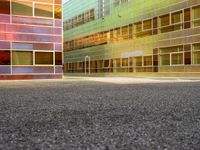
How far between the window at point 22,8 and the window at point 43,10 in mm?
634

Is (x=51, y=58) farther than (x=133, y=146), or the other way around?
(x=51, y=58)

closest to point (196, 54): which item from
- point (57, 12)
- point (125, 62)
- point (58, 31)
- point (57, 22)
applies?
point (58, 31)

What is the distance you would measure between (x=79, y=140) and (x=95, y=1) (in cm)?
5968

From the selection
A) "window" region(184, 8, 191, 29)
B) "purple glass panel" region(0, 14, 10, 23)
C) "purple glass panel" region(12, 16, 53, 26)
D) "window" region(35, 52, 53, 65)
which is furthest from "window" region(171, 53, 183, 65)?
"purple glass panel" region(0, 14, 10, 23)

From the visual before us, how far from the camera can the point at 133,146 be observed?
145 inches

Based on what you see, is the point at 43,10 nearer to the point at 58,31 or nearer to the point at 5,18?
the point at 58,31

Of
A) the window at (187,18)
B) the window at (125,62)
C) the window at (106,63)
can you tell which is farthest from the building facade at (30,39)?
the window at (106,63)

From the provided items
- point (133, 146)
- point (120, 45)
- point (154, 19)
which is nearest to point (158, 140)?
point (133, 146)

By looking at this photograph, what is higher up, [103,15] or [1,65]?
[103,15]

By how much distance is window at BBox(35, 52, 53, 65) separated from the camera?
101 feet

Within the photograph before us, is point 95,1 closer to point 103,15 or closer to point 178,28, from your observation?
point 103,15

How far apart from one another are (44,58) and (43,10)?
4942 mm

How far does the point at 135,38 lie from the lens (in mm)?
46219

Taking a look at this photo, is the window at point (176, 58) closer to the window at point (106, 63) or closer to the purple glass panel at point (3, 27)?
the window at point (106, 63)
